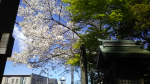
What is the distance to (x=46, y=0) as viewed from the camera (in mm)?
12055

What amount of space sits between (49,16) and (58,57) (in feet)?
14.1

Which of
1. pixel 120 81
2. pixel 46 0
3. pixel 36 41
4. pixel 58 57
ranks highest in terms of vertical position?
pixel 46 0

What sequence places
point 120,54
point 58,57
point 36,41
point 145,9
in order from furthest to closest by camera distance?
point 58,57
point 36,41
point 145,9
point 120,54

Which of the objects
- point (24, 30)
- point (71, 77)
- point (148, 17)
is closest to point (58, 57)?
point (71, 77)

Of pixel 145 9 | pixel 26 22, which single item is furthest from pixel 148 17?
pixel 26 22

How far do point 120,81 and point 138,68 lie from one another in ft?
3.22

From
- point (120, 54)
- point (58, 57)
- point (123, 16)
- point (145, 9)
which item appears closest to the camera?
point (120, 54)

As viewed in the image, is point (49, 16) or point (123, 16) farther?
point (49, 16)

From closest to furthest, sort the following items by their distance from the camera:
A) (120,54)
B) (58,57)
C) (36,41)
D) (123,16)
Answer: (120,54)
(123,16)
(36,41)
(58,57)

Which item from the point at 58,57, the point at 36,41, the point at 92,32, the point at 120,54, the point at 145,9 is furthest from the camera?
the point at 58,57

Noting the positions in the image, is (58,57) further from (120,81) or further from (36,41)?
(120,81)

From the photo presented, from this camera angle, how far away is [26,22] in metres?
11.8

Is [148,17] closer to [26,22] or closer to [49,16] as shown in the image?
[49,16]

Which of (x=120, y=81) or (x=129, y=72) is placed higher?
(x=129, y=72)
